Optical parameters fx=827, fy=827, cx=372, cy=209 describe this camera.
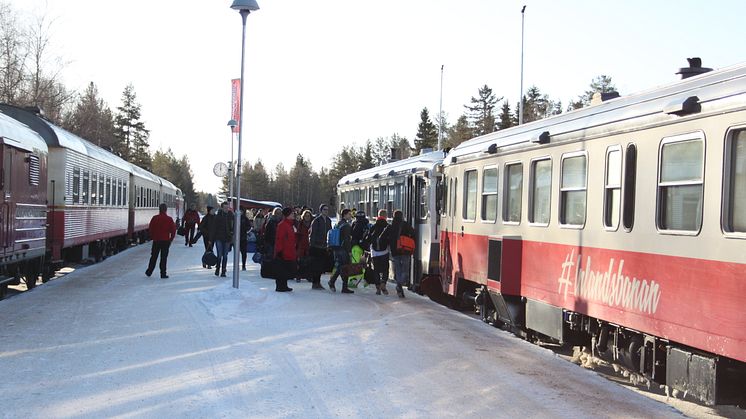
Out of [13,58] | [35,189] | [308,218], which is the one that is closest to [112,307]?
[35,189]

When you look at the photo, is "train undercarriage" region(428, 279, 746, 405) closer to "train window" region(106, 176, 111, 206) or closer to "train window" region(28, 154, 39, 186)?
"train window" region(28, 154, 39, 186)

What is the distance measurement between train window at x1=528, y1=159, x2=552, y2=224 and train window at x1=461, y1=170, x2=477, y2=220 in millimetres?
2616

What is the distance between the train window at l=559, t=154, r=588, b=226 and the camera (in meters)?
10.1

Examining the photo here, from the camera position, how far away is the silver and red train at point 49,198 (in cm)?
1515

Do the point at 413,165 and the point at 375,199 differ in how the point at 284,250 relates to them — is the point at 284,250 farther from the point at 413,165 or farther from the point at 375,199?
the point at 375,199

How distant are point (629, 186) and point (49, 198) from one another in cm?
1526

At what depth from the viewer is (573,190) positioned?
10422mm

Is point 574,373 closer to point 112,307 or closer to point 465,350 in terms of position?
point 465,350

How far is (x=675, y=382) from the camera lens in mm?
7867

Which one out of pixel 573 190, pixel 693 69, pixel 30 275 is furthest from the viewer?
pixel 30 275

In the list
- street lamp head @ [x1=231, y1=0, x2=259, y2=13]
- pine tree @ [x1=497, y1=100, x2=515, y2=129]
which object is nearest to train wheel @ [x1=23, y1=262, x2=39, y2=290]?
street lamp head @ [x1=231, y1=0, x2=259, y2=13]

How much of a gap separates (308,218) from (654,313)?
11.7 meters

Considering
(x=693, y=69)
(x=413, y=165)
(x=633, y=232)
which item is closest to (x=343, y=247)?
(x=413, y=165)

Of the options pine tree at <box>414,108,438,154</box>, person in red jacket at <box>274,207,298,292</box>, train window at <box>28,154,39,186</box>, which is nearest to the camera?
train window at <box>28,154,39,186</box>
